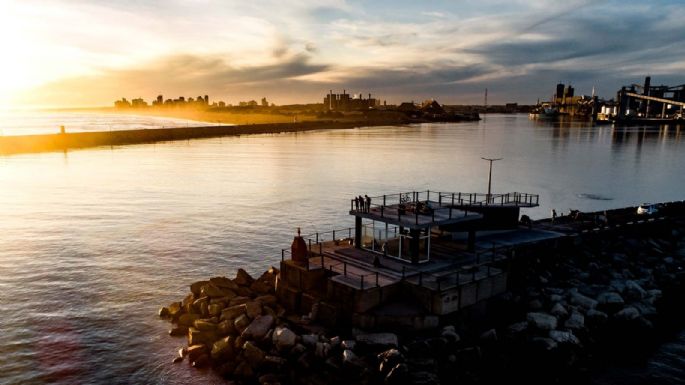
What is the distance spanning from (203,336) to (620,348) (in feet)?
65.6

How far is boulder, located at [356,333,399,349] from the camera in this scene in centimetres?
2011

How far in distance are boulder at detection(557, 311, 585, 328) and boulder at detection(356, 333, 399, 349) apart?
8994 mm

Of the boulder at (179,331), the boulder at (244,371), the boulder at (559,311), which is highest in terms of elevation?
the boulder at (559,311)

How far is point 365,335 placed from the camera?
67.9 ft

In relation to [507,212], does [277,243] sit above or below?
below

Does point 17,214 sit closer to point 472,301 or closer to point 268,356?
point 268,356

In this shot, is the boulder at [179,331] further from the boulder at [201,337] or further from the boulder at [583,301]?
the boulder at [583,301]

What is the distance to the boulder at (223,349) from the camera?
2130cm

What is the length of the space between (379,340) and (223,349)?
6.88 m

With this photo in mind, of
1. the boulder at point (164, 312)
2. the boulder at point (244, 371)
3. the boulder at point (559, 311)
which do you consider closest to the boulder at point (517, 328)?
the boulder at point (559, 311)

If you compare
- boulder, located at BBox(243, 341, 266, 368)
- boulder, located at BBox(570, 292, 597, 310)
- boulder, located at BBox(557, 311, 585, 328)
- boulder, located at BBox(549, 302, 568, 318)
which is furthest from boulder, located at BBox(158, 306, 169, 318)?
boulder, located at BBox(570, 292, 597, 310)

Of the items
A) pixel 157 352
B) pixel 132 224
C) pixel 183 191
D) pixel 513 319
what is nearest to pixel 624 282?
pixel 513 319

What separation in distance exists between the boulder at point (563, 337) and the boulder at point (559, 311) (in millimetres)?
1635

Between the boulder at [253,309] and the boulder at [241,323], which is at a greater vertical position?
the boulder at [253,309]
